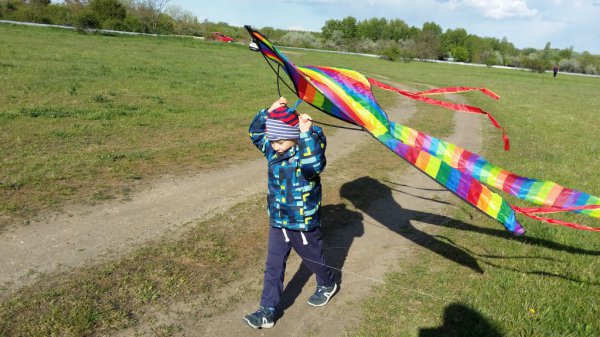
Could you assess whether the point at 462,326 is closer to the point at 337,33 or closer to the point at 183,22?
the point at 183,22

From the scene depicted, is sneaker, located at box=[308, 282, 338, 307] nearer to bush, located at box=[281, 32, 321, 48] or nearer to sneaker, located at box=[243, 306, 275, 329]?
sneaker, located at box=[243, 306, 275, 329]

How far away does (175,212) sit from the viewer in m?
7.27

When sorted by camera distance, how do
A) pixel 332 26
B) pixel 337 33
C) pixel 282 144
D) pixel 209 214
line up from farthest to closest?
pixel 332 26 < pixel 337 33 < pixel 209 214 < pixel 282 144

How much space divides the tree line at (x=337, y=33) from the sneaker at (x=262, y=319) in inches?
2215

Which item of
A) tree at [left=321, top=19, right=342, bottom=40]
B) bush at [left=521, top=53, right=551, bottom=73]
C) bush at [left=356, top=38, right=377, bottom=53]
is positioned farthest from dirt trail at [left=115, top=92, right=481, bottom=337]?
tree at [left=321, top=19, right=342, bottom=40]

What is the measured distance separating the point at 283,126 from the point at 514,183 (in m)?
2.34

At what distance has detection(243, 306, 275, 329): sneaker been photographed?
14.6 ft

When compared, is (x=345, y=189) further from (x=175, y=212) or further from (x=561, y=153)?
(x=561, y=153)

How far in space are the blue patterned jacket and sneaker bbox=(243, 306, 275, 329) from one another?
867 mm

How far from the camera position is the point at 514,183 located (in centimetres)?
439

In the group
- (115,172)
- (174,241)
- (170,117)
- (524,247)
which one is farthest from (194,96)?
(524,247)

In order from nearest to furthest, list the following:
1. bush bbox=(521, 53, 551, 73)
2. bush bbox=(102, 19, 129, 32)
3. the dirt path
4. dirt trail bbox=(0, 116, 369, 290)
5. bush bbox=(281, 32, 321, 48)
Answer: the dirt path
dirt trail bbox=(0, 116, 369, 290)
bush bbox=(102, 19, 129, 32)
bush bbox=(521, 53, 551, 73)
bush bbox=(281, 32, 321, 48)

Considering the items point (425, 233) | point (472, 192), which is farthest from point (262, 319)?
point (425, 233)

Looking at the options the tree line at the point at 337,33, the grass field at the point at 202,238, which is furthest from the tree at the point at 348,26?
the grass field at the point at 202,238
